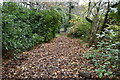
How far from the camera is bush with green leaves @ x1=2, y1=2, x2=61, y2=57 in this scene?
8.86 ft

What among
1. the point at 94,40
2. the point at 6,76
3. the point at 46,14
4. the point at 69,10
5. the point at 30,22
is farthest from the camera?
the point at 69,10

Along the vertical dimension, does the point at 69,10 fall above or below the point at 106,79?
above

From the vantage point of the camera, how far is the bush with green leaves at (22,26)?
2.70 m

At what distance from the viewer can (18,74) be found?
7.41 ft

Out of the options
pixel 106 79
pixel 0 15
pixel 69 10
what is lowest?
pixel 106 79

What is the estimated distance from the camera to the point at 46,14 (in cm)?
564

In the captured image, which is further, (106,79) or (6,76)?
(6,76)

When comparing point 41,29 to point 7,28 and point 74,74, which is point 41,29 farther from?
point 74,74

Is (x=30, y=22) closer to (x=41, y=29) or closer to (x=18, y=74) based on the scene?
(x=41, y=29)

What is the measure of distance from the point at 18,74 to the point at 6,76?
0.22m

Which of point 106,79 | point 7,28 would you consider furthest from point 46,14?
point 106,79

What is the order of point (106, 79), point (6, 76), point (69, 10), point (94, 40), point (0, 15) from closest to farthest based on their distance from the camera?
1. point (106, 79)
2. point (6, 76)
3. point (0, 15)
4. point (94, 40)
5. point (69, 10)

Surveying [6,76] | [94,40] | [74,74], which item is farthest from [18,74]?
[94,40]

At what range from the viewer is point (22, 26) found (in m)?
3.83
